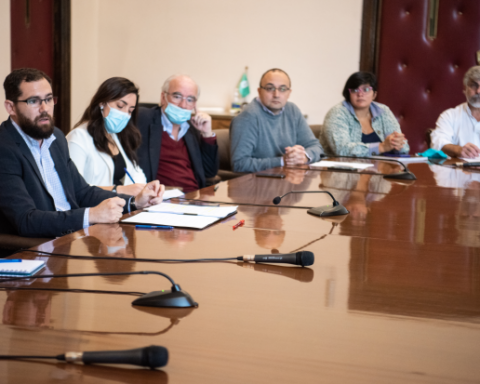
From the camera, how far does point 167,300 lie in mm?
983

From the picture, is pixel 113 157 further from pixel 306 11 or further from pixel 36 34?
pixel 306 11

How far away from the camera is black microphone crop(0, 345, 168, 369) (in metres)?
0.75

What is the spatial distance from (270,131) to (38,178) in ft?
6.69

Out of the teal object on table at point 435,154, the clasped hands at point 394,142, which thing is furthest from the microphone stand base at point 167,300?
the teal object on table at point 435,154

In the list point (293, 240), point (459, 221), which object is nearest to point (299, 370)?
point (293, 240)

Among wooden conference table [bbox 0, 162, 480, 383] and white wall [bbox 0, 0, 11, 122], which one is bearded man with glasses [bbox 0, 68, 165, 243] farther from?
white wall [bbox 0, 0, 11, 122]

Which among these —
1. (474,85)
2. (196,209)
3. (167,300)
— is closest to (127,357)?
(167,300)

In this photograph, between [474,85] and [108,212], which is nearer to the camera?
[108,212]

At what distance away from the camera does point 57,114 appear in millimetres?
5156

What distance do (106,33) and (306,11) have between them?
1981mm

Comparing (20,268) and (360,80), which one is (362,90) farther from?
(20,268)

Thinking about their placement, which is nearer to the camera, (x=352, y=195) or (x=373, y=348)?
(x=373, y=348)

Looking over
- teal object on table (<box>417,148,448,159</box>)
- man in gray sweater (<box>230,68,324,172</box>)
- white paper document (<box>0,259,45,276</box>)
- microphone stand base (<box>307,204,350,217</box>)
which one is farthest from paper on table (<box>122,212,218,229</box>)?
teal object on table (<box>417,148,448,159</box>)

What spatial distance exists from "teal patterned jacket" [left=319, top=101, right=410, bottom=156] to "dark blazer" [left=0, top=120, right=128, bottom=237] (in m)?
2.27
